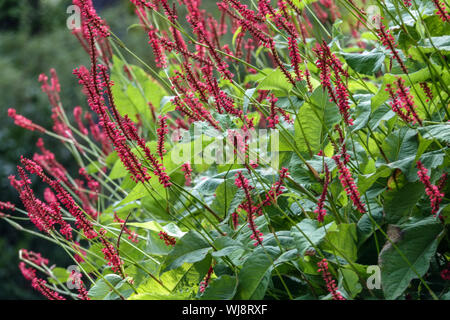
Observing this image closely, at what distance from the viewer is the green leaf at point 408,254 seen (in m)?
0.90

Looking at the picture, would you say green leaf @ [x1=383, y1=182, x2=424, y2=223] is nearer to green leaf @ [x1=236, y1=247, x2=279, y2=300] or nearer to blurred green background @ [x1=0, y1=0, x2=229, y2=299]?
green leaf @ [x1=236, y1=247, x2=279, y2=300]

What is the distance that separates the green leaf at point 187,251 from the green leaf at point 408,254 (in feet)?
1.22

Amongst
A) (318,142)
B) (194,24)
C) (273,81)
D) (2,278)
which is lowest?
(2,278)

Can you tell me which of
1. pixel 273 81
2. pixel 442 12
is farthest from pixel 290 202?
pixel 442 12

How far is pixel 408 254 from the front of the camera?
0.93 metres

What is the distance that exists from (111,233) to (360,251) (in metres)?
0.71

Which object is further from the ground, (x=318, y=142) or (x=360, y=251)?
(x=318, y=142)

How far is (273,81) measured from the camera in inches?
43.9

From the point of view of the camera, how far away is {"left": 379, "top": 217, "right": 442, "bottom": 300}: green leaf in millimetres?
896

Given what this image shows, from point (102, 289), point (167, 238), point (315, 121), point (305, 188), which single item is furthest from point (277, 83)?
point (102, 289)

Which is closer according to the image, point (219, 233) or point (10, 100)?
point (219, 233)

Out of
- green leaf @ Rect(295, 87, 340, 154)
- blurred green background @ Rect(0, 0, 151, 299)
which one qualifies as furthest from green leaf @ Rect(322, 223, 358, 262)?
blurred green background @ Rect(0, 0, 151, 299)
